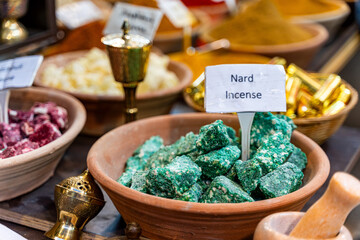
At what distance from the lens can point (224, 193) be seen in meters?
0.87

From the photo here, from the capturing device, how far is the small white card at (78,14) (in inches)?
87.0

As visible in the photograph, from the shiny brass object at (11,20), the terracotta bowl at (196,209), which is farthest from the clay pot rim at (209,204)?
the shiny brass object at (11,20)

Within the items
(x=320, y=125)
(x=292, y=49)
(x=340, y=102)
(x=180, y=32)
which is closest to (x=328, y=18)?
(x=292, y=49)

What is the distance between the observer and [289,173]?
0.93 m

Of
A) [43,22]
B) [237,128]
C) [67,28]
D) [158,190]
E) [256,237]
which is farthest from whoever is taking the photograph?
[67,28]

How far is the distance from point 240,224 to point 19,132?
71 centimetres

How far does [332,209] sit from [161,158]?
45 cm

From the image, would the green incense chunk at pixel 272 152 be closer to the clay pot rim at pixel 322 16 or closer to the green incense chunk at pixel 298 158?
the green incense chunk at pixel 298 158

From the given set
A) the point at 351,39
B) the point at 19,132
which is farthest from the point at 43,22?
the point at 351,39

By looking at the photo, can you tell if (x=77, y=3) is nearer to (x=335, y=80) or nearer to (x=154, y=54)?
(x=154, y=54)

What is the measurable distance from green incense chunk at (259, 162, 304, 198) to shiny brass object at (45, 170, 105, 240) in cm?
37

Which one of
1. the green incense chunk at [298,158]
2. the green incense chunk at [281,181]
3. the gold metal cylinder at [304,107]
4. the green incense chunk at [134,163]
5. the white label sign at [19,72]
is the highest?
the white label sign at [19,72]

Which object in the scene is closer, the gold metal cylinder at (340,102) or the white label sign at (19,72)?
the white label sign at (19,72)

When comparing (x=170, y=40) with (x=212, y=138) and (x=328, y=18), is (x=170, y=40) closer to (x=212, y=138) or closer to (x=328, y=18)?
(x=328, y=18)
